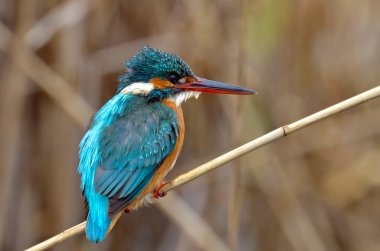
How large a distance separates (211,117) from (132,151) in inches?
56.0

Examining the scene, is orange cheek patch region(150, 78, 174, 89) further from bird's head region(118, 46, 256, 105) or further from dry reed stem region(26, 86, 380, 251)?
dry reed stem region(26, 86, 380, 251)

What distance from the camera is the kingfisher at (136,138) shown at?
247 cm

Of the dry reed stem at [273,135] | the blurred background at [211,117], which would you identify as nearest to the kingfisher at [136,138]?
the dry reed stem at [273,135]

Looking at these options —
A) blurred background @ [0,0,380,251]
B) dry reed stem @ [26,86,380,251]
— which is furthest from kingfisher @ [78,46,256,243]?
blurred background @ [0,0,380,251]

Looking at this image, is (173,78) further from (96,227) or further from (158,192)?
(96,227)

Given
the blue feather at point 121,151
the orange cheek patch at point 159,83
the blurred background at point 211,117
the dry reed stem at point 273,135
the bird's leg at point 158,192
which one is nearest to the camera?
the dry reed stem at point 273,135

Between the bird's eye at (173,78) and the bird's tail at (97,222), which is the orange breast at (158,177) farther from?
the bird's tail at (97,222)

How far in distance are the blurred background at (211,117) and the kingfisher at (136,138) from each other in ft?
2.53

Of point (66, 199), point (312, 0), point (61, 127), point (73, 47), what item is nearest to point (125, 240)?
point (66, 199)

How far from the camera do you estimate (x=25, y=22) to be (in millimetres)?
3549

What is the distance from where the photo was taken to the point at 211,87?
2.85m

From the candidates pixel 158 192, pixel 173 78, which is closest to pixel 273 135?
pixel 158 192

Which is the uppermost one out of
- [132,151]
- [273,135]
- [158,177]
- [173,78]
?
[173,78]

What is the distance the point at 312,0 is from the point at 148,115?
5.10 ft
